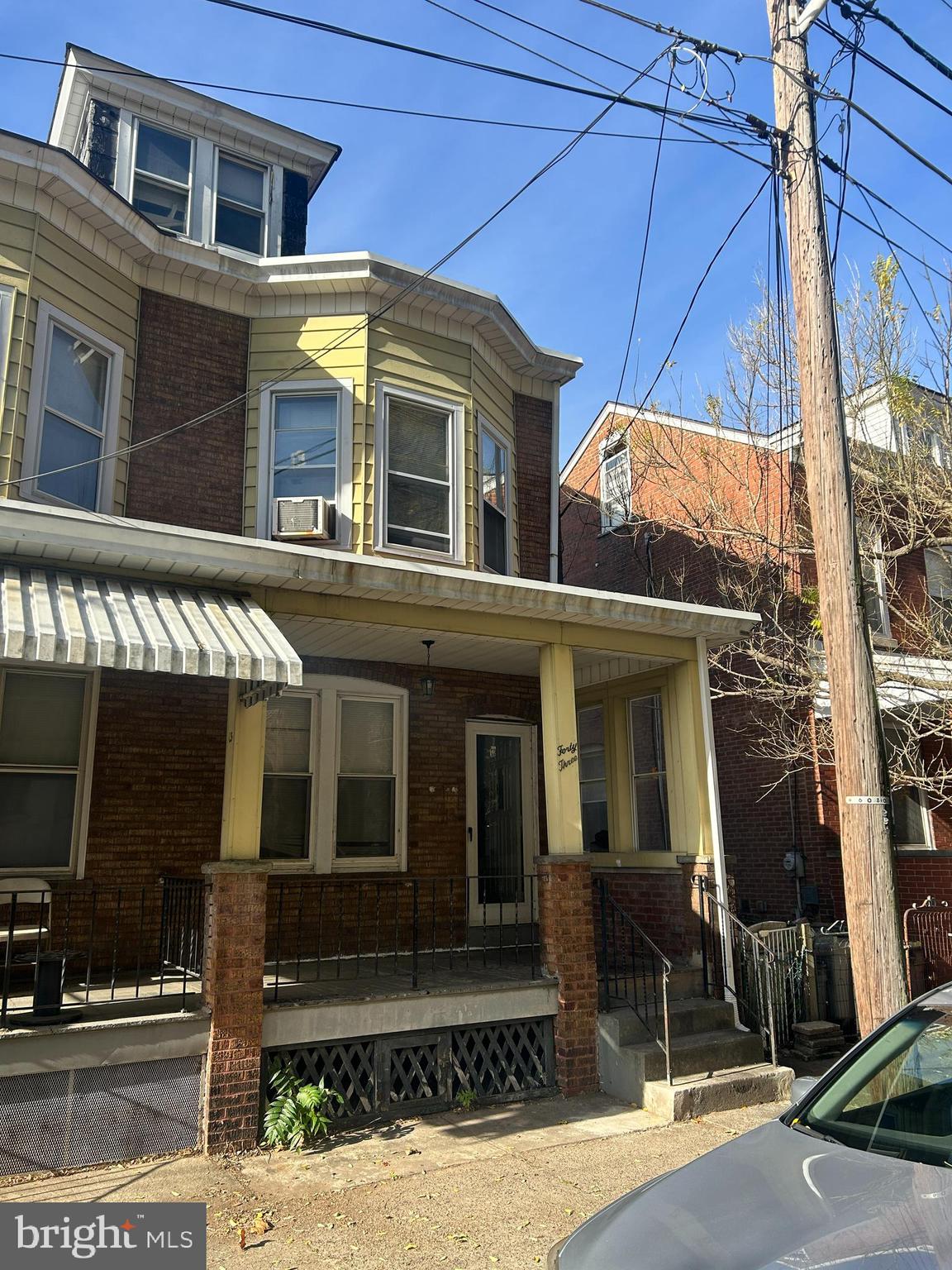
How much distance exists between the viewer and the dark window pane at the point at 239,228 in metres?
11.3

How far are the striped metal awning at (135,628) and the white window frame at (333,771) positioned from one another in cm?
287

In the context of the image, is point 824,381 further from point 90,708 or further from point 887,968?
point 90,708

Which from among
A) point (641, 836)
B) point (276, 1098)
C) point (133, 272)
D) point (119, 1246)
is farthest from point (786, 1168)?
point (133, 272)

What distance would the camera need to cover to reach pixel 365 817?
1002 centimetres

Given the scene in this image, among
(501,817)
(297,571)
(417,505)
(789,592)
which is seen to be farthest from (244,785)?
(789,592)

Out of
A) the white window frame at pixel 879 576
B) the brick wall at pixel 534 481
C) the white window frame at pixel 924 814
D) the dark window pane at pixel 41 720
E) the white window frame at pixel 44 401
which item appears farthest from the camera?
the white window frame at pixel 924 814

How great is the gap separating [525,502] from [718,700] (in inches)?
177

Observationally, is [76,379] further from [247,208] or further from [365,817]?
[365,817]

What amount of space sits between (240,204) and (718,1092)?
10.8 meters

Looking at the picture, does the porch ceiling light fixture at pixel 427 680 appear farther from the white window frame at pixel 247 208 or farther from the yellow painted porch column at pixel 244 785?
the white window frame at pixel 247 208

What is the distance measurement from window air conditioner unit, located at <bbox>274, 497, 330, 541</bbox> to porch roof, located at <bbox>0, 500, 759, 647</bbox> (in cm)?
174

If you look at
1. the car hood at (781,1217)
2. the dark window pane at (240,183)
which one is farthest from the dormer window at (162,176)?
the car hood at (781,1217)

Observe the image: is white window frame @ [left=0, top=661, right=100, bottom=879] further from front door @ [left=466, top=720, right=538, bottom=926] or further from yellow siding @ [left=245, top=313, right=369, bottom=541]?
front door @ [left=466, top=720, right=538, bottom=926]

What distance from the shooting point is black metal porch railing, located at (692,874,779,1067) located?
8906 mm
